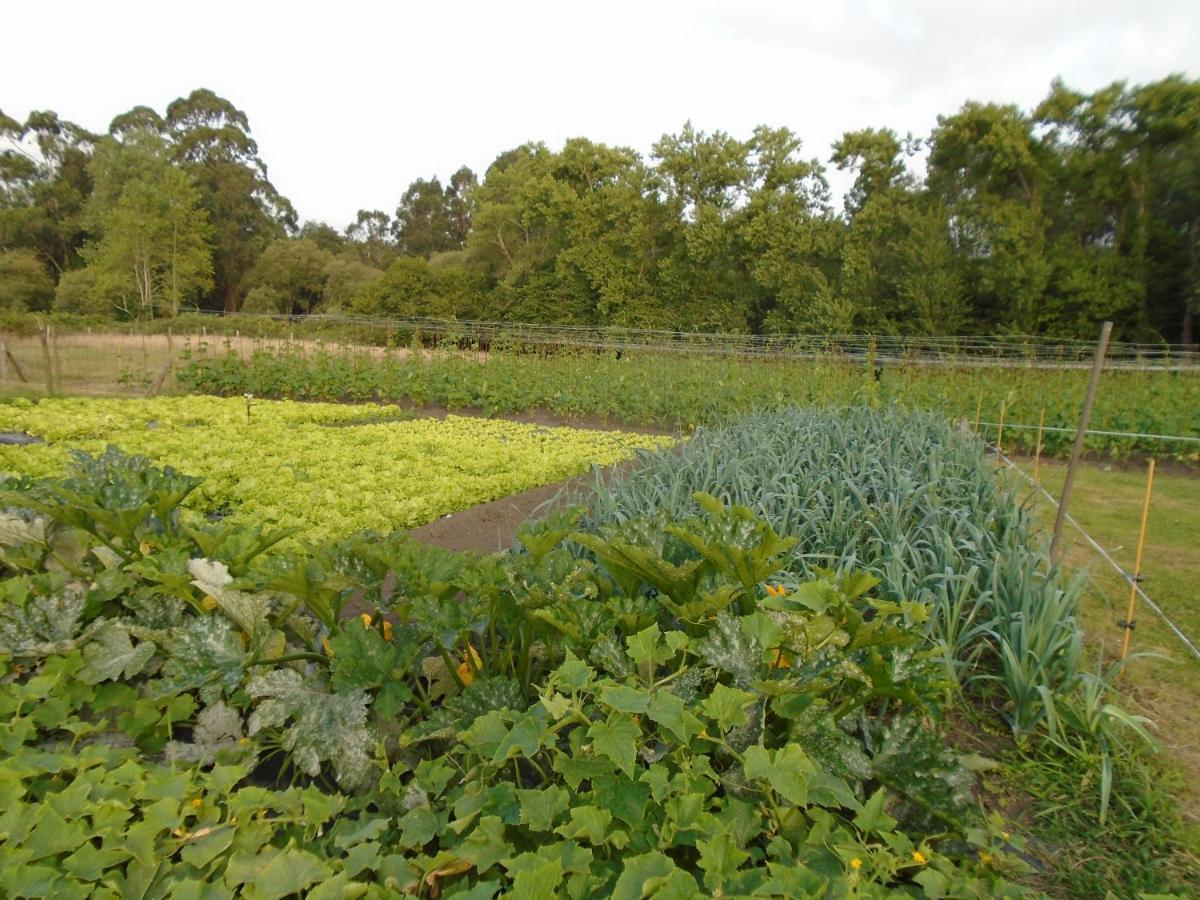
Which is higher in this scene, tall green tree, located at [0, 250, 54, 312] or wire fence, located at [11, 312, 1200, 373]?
tall green tree, located at [0, 250, 54, 312]

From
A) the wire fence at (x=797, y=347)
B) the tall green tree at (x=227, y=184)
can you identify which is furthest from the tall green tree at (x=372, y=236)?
the wire fence at (x=797, y=347)

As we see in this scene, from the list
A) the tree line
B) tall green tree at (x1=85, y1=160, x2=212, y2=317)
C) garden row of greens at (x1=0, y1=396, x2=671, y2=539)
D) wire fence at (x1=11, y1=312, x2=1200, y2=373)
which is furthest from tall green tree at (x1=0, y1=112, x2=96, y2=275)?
garden row of greens at (x1=0, y1=396, x2=671, y2=539)

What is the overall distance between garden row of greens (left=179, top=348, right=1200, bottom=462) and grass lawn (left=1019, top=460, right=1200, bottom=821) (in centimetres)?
89

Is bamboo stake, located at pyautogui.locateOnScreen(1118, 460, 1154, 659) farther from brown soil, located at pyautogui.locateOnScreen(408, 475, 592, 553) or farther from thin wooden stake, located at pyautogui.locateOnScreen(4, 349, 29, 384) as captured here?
thin wooden stake, located at pyautogui.locateOnScreen(4, 349, 29, 384)

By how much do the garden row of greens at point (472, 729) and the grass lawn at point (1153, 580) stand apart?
122 cm

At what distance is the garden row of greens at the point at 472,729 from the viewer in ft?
4.39

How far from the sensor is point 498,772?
5.61ft

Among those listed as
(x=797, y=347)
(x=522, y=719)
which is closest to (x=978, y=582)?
(x=522, y=719)

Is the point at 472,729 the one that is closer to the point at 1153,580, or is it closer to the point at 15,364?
the point at 1153,580

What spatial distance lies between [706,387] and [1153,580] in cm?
631

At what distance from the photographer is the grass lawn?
270cm

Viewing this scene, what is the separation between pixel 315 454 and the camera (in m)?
6.24

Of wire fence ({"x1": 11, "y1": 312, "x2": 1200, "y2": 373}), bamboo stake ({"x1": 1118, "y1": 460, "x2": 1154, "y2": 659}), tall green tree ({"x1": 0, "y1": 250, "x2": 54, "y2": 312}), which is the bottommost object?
bamboo stake ({"x1": 1118, "y1": 460, "x2": 1154, "y2": 659})

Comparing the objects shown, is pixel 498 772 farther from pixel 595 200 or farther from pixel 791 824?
pixel 595 200
